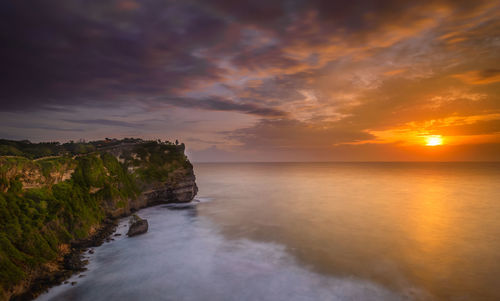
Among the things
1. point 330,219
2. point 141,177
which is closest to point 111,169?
point 141,177

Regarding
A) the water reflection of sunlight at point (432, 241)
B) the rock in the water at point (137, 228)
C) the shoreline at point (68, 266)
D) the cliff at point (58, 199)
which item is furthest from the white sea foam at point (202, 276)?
the water reflection of sunlight at point (432, 241)

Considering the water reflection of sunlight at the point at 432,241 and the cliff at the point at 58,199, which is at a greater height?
the cliff at the point at 58,199

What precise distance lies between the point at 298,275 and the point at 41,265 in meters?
19.0

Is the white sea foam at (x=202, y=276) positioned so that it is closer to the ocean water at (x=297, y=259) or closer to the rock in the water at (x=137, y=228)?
the ocean water at (x=297, y=259)

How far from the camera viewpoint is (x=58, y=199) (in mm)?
21594

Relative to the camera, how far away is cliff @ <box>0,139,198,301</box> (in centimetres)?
1518

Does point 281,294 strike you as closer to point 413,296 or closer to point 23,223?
point 413,296

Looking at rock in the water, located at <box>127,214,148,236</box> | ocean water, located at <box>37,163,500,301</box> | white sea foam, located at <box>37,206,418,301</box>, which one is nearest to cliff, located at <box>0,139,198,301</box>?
ocean water, located at <box>37,163,500,301</box>

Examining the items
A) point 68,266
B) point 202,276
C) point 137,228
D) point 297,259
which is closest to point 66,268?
point 68,266

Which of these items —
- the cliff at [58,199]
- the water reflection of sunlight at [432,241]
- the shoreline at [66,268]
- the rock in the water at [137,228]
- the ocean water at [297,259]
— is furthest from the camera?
the rock in the water at [137,228]

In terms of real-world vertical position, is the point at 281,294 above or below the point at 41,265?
below

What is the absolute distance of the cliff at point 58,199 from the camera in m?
15.2

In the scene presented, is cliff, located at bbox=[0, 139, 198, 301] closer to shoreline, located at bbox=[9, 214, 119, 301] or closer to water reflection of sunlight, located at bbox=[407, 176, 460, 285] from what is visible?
shoreline, located at bbox=[9, 214, 119, 301]

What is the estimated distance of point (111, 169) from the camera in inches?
1361
